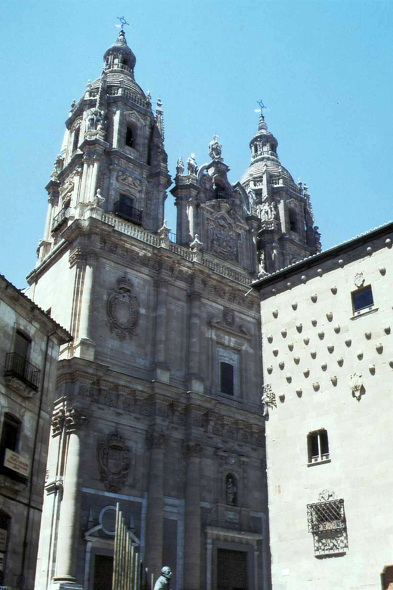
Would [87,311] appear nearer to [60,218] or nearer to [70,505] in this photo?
[60,218]

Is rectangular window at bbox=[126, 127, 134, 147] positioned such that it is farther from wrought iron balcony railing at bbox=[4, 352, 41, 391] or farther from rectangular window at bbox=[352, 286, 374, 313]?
rectangular window at bbox=[352, 286, 374, 313]

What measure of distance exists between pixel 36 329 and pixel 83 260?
801 cm

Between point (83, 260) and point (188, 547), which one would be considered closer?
point (188, 547)

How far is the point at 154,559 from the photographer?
28375 mm

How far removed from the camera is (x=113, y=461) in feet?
97.6

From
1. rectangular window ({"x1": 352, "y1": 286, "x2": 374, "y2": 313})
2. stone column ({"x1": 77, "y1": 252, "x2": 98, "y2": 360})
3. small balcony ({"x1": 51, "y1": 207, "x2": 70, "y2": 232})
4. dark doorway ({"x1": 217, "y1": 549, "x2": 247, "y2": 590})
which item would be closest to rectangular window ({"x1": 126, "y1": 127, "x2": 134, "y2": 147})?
small balcony ({"x1": 51, "y1": 207, "x2": 70, "y2": 232})

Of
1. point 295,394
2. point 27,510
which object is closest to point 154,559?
point 27,510

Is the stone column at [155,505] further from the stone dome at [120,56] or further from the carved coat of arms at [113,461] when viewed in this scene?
the stone dome at [120,56]

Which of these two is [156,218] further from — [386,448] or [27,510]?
[386,448]

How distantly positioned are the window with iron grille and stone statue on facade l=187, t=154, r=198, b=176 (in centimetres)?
2623

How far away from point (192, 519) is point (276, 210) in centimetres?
2290

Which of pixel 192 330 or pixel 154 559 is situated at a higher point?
pixel 192 330

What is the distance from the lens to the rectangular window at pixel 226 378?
3575 cm

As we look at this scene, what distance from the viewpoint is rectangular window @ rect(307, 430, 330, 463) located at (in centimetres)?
1892
